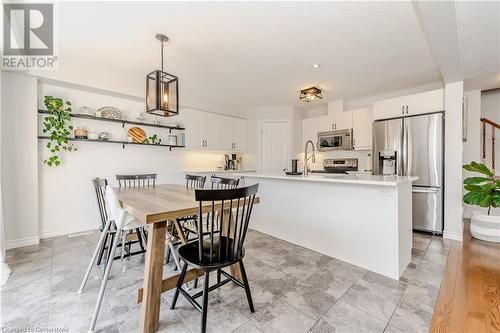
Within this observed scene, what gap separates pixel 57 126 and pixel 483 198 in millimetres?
5814

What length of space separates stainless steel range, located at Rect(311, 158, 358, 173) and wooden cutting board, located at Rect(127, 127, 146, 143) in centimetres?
401

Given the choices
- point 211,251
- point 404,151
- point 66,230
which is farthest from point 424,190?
point 66,230

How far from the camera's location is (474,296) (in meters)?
1.81

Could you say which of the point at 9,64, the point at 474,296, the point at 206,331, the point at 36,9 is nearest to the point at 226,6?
the point at 36,9

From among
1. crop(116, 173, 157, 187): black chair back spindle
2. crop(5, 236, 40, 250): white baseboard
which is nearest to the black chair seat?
crop(116, 173, 157, 187): black chair back spindle

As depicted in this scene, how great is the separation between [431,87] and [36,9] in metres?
5.54

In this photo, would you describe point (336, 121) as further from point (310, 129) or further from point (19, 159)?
point (19, 159)

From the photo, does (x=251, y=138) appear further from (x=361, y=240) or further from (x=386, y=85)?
(x=361, y=240)

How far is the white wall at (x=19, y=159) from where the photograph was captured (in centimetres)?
274

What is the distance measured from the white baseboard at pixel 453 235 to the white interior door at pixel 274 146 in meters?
3.13

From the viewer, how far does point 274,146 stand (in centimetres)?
538

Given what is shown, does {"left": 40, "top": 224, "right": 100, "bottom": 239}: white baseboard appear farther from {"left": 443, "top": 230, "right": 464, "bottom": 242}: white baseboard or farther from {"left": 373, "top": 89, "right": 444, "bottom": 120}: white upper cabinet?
{"left": 443, "top": 230, "right": 464, "bottom": 242}: white baseboard

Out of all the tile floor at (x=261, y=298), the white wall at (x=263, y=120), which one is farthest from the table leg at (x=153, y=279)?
the white wall at (x=263, y=120)

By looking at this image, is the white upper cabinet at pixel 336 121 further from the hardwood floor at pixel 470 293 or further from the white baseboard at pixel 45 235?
the white baseboard at pixel 45 235
